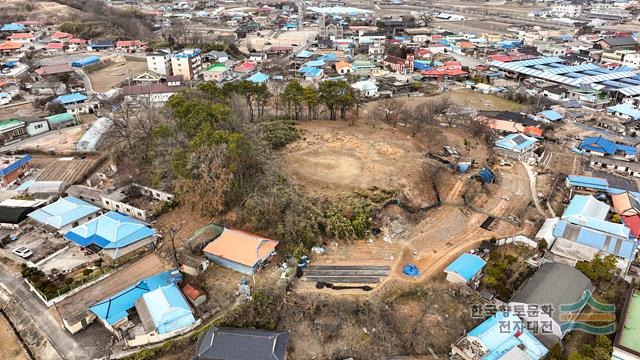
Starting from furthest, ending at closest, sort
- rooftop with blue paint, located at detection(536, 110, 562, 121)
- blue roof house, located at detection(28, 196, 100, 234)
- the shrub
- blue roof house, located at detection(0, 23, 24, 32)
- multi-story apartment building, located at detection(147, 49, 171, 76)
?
1. blue roof house, located at detection(0, 23, 24, 32)
2. multi-story apartment building, located at detection(147, 49, 171, 76)
3. rooftop with blue paint, located at detection(536, 110, 562, 121)
4. the shrub
5. blue roof house, located at detection(28, 196, 100, 234)

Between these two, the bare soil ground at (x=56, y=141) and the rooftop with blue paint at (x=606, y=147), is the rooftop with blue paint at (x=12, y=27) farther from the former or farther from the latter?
the rooftop with blue paint at (x=606, y=147)

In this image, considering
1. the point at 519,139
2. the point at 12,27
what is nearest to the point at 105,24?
the point at 12,27

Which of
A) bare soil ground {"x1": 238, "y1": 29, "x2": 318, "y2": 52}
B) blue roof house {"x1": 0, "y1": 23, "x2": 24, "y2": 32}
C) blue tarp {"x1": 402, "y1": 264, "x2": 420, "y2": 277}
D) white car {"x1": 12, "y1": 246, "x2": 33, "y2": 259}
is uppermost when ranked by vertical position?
blue roof house {"x1": 0, "y1": 23, "x2": 24, "y2": 32}

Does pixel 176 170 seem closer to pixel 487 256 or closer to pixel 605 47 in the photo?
pixel 487 256

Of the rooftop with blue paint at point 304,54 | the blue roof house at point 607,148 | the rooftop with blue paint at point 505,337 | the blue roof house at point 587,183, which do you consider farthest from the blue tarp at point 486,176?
the rooftop with blue paint at point 304,54

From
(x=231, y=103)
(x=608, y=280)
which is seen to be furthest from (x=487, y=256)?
(x=231, y=103)

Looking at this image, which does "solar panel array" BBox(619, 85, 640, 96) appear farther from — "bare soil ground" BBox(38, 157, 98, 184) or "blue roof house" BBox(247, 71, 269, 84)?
"bare soil ground" BBox(38, 157, 98, 184)

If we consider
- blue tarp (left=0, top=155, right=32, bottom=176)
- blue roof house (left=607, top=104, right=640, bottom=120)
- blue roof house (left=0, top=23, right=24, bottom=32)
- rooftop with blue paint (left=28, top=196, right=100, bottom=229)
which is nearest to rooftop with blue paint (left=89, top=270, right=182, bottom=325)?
rooftop with blue paint (left=28, top=196, right=100, bottom=229)
